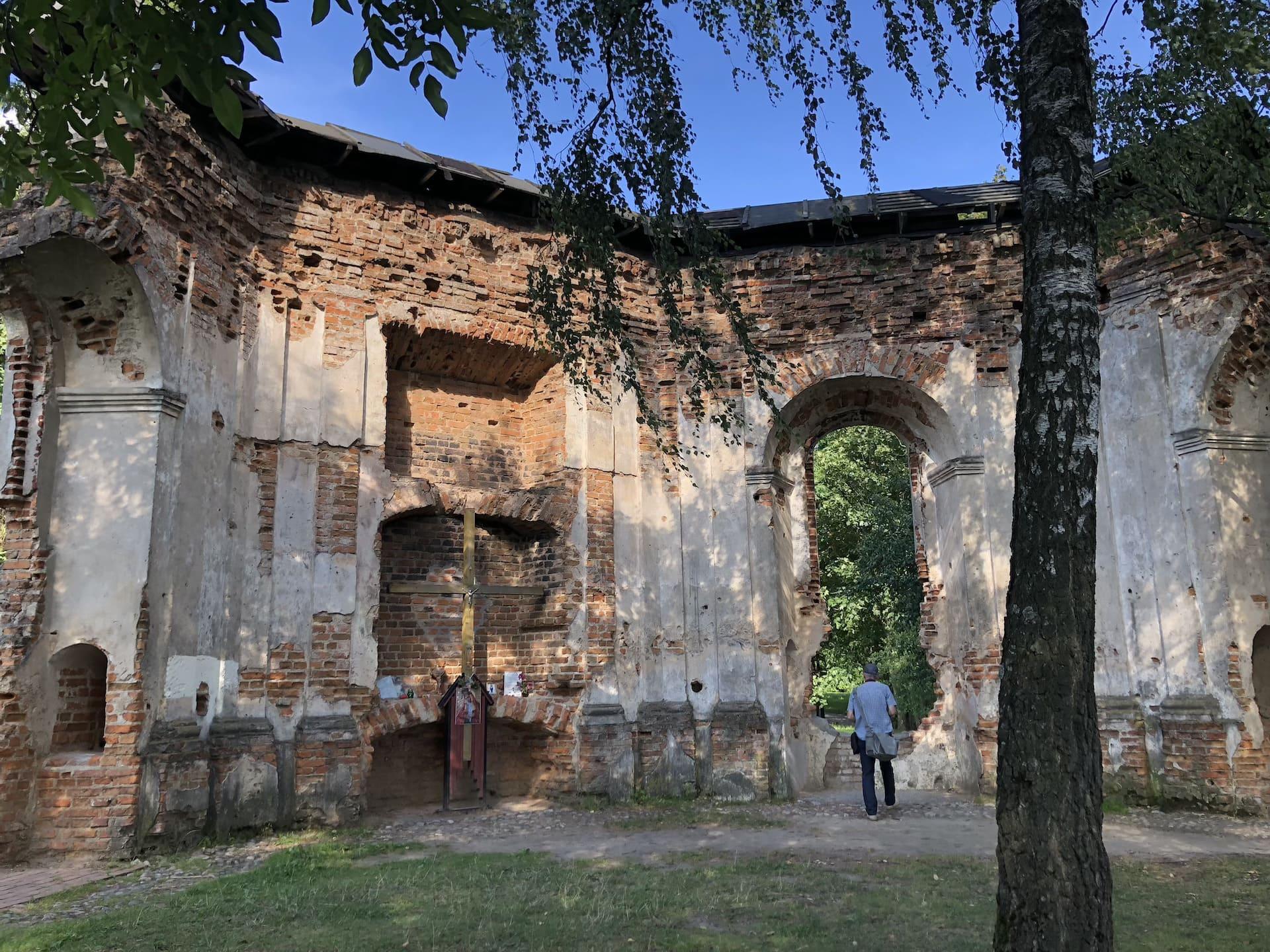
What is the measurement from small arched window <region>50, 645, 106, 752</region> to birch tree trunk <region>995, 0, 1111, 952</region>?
6.91m

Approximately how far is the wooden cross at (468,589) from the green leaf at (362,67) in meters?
6.77

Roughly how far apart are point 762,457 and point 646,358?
1835mm

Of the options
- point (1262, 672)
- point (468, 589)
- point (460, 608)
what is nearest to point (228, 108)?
point (468, 589)

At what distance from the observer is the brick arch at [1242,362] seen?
9570 mm

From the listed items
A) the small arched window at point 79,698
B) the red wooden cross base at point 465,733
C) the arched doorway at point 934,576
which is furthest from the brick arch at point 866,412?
the small arched window at point 79,698

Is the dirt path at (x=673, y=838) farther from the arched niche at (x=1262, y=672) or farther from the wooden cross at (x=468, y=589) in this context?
the wooden cross at (x=468, y=589)

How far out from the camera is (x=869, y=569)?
19.1 metres

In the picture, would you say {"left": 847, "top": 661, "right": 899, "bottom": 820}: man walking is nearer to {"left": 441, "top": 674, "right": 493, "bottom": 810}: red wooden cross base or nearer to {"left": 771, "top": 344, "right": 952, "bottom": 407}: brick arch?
{"left": 771, "top": 344, "right": 952, "bottom": 407}: brick arch

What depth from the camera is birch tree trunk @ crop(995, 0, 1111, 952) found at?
355cm

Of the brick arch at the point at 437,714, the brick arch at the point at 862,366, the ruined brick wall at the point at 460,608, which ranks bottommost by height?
the brick arch at the point at 437,714

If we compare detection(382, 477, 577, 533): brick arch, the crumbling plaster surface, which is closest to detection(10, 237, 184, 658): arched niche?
the crumbling plaster surface

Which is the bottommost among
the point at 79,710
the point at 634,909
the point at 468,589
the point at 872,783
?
the point at 634,909

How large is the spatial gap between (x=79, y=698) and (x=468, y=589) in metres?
3.63

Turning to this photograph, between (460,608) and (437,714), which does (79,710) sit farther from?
(460,608)
